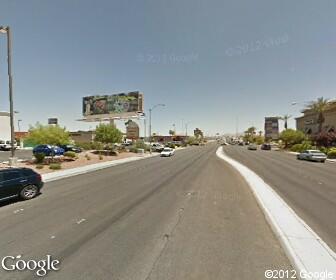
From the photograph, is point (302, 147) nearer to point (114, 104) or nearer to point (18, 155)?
point (114, 104)

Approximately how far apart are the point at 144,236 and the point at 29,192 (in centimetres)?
731

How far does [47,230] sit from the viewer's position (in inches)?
275

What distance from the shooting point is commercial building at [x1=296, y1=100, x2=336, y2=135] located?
202 ft

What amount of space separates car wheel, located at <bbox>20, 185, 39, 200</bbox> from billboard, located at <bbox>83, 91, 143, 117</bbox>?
52542 mm

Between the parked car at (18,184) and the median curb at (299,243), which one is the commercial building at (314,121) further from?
the parked car at (18,184)

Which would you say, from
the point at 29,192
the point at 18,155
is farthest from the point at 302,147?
the point at 18,155

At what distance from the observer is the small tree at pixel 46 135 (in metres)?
26.2

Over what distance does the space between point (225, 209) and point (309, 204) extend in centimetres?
352

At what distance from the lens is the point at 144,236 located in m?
6.45

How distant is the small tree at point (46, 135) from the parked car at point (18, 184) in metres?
16.1

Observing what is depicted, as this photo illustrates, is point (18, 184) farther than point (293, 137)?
No

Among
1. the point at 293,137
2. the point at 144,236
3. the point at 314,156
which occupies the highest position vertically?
the point at 293,137

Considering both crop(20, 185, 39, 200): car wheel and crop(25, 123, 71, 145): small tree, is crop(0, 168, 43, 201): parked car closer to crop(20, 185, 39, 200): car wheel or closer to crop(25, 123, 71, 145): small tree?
crop(20, 185, 39, 200): car wheel

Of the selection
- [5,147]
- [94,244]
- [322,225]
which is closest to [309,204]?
[322,225]
